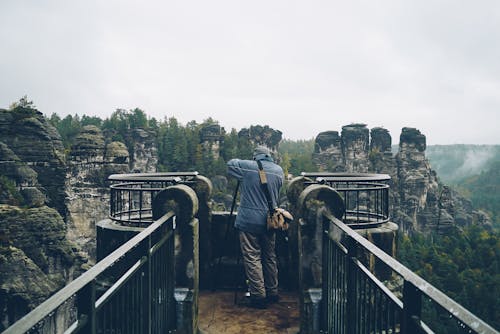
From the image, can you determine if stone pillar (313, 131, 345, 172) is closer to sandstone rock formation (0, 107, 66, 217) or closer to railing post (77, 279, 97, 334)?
sandstone rock formation (0, 107, 66, 217)

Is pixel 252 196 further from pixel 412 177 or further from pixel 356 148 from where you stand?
pixel 356 148

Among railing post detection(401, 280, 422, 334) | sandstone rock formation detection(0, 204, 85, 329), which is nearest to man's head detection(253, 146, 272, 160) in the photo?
railing post detection(401, 280, 422, 334)

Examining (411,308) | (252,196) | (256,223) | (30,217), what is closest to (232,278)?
(256,223)

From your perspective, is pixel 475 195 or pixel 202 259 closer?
pixel 202 259

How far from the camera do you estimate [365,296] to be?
8.98ft

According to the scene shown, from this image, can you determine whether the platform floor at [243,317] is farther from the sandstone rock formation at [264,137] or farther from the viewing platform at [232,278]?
the sandstone rock formation at [264,137]

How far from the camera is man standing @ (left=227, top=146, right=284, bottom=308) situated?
4.90 m

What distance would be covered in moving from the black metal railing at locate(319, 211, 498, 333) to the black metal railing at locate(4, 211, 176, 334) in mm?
1555

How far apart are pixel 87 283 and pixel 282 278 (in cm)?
452

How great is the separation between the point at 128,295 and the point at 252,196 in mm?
2424

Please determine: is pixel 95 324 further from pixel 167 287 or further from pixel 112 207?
pixel 112 207

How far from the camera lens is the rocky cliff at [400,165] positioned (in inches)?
2864

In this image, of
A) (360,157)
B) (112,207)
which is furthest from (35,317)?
(360,157)

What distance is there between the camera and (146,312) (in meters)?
3.21
